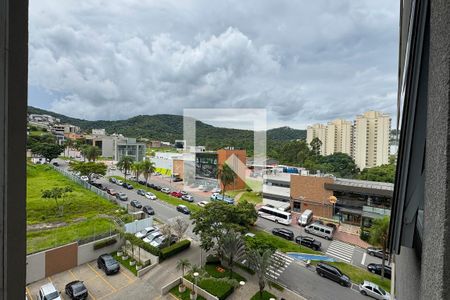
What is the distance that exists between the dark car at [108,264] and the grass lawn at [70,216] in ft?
2.02

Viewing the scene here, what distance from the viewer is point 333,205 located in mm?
7281

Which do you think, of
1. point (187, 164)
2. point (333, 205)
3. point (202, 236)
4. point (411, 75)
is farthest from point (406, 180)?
point (187, 164)

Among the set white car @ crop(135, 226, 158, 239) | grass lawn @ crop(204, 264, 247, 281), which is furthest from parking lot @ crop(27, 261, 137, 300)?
grass lawn @ crop(204, 264, 247, 281)

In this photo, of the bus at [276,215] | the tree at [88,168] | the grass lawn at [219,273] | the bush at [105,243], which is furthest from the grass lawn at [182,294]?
the tree at [88,168]

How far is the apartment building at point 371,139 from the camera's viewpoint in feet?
37.9

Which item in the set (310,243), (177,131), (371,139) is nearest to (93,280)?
(310,243)

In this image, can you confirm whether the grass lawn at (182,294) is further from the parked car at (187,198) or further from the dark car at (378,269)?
the parked car at (187,198)

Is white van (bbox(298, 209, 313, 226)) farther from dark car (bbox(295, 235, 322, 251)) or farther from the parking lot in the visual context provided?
the parking lot

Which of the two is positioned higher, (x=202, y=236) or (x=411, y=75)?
(x=411, y=75)

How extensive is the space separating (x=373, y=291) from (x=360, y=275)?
2.20ft

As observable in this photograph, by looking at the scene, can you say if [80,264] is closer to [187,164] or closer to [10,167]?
[10,167]

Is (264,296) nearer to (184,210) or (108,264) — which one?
(108,264)

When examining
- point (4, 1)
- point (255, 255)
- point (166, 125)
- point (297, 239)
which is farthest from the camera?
point (166, 125)

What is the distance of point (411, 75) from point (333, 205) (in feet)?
25.0
